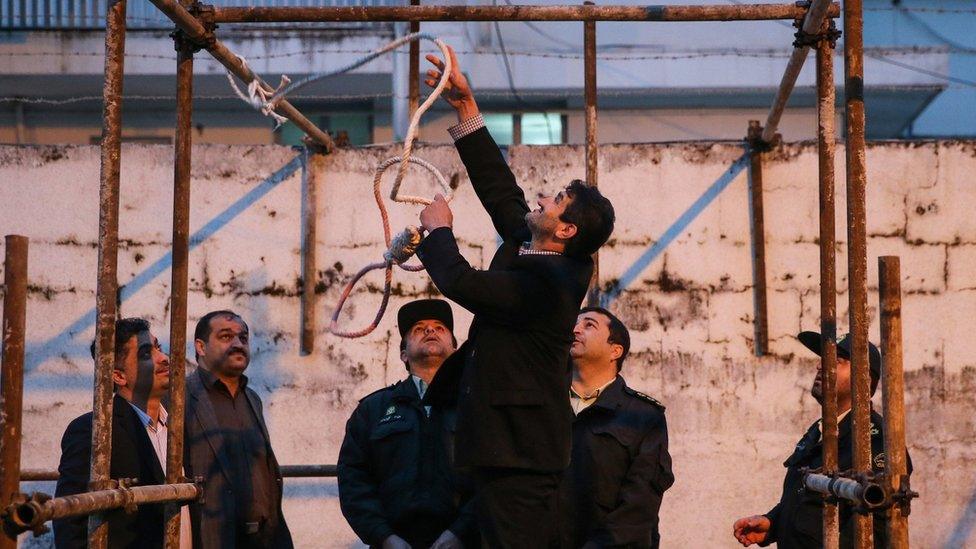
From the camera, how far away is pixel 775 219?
6.96m

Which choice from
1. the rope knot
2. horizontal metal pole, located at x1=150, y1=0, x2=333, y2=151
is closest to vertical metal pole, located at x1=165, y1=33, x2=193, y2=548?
horizontal metal pole, located at x1=150, y1=0, x2=333, y2=151

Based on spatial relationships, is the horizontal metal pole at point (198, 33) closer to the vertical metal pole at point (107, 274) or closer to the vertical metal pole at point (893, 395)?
the vertical metal pole at point (107, 274)

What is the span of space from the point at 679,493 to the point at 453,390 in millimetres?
2470

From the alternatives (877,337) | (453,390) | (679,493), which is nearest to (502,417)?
(453,390)

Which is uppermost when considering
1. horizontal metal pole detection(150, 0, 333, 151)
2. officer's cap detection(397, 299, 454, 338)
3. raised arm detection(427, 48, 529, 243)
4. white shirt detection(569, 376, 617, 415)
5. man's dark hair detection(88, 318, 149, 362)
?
horizontal metal pole detection(150, 0, 333, 151)

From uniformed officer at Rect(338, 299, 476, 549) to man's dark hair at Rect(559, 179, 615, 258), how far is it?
1.06 meters

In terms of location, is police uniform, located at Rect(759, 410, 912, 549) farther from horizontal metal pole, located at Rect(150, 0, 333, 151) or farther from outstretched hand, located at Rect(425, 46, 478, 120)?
horizontal metal pole, located at Rect(150, 0, 333, 151)

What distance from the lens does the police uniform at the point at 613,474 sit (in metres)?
4.99

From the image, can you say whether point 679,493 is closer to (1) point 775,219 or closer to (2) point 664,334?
(2) point 664,334

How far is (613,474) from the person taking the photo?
16.7ft

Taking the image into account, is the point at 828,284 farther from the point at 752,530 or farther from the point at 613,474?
the point at 752,530

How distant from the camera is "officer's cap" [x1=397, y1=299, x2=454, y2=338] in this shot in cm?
532

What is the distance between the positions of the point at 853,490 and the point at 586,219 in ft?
3.90

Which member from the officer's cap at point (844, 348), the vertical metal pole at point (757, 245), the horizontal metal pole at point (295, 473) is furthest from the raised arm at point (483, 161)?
the vertical metal pole at point (757, 245)
